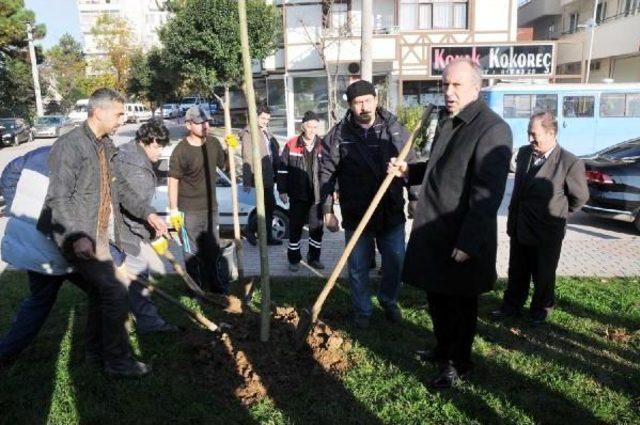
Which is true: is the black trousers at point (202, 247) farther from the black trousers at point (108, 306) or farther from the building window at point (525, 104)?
the building window at point (525, 104)

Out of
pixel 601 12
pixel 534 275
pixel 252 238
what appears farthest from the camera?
pixel 601 12

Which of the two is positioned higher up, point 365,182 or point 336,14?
point 336,14

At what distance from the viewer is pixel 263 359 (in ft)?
12.1

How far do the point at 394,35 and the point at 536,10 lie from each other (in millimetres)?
15133

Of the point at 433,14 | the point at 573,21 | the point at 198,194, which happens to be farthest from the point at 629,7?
the point at 198,194

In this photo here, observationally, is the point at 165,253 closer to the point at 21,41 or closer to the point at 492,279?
the point at 492,279

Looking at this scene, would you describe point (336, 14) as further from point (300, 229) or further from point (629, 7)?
point (300, 229)

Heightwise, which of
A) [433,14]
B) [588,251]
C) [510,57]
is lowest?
[588,251]

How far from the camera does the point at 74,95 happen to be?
5044cm

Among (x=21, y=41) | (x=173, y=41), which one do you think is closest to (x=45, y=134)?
(x=21, y=41)

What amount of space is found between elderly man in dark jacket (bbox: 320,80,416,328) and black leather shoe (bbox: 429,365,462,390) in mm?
1000

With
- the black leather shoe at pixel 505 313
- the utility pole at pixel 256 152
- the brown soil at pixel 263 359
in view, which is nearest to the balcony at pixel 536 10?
the black leather shoe at pixel 505 313

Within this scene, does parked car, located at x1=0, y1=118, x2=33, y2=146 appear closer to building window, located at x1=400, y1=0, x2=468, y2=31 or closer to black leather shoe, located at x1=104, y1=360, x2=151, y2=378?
building window, located at x1=400, y1=0, x2=468, y2=31

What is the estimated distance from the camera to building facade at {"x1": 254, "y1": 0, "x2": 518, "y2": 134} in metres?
21.4
